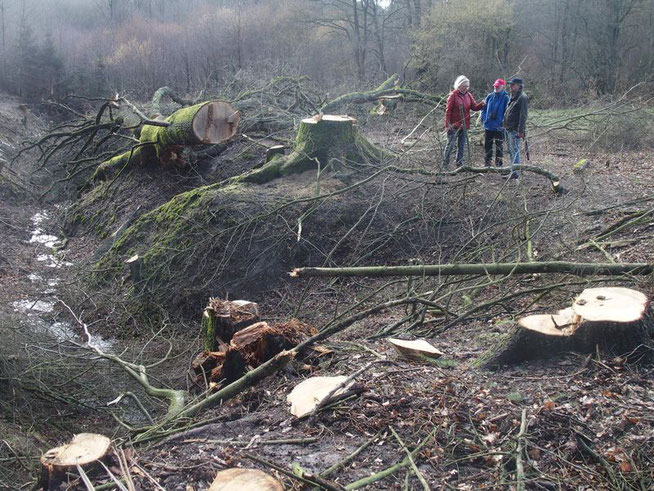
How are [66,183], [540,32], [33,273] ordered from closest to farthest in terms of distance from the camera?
1. [33,273]
2. [66,183]
3. [540,32]

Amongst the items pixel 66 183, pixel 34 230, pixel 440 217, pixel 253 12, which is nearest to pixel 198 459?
pixel 440 217

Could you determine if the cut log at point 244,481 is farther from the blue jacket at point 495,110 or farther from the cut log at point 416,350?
the blue jacket at point 495,110

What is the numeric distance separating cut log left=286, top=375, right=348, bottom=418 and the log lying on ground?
1141 mm

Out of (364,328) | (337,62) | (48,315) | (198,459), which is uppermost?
(337,62)

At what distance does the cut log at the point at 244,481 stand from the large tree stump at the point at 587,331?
1.73 m

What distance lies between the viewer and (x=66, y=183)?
42.8 ft

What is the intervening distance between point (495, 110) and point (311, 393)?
6266mm

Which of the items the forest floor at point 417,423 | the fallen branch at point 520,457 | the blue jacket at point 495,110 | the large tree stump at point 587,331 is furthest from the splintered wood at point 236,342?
the blue jacket at point 495,110

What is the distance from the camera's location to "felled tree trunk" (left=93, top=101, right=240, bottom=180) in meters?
9.63

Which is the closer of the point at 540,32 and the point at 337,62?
the point at 540,32

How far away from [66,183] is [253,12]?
13.0 m

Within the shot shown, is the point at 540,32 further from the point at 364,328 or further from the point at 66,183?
Answer: the point at 364,328

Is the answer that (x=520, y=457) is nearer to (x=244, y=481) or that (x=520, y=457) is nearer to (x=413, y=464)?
(x=413, y=464)

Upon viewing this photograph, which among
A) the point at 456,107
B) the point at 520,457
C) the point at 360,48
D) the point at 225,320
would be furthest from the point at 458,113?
the point at 360,48
